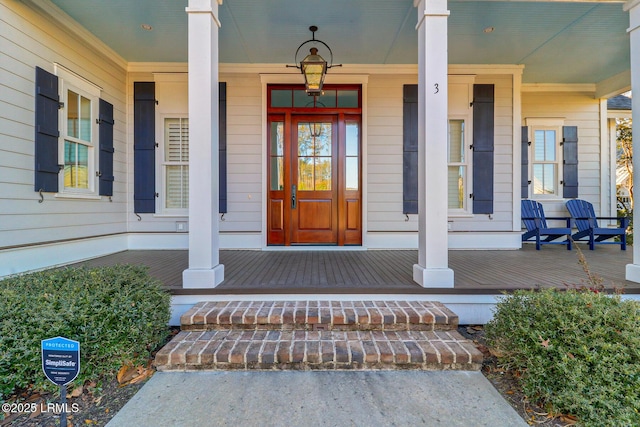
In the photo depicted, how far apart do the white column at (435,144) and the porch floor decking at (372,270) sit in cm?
24

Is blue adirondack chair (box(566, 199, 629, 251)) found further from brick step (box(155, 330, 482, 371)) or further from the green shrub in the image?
brick step (box(155, 330, 482, 371))

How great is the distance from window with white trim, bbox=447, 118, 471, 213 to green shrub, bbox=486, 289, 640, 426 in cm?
328

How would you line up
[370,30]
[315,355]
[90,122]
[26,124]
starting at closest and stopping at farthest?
[315,355], [26,124], [370,30], [90,122]

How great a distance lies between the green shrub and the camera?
1.57m

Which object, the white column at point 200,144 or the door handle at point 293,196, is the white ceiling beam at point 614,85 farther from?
the white column at point 200,144

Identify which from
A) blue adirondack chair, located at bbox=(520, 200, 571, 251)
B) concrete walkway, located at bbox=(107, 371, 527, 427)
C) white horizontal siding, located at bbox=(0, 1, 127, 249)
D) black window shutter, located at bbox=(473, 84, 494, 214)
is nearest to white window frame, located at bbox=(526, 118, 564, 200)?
blue adirondack chair, located at bbox=(520, 200, 571, 251)

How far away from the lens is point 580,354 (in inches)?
67.3

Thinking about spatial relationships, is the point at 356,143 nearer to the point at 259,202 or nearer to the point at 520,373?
the point at 259,202

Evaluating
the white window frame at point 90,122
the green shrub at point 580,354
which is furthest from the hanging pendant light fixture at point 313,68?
the green shrub at point 580,354

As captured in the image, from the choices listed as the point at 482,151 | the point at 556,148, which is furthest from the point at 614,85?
the point at 482,151

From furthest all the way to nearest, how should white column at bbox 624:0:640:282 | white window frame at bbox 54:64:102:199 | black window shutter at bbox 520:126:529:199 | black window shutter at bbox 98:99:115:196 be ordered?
1. black window shutter at bbox 520:126:529:199
2. black window shutter at bbox 98:99:115:196
3. white window frame at bbox 54:64:102:199
4. white column at bbox 624:0:640:282

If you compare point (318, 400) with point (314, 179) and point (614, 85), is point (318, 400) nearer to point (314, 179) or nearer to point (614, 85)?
point (314, 179)

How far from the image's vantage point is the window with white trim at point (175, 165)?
16.5ft

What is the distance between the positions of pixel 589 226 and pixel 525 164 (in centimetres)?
148
